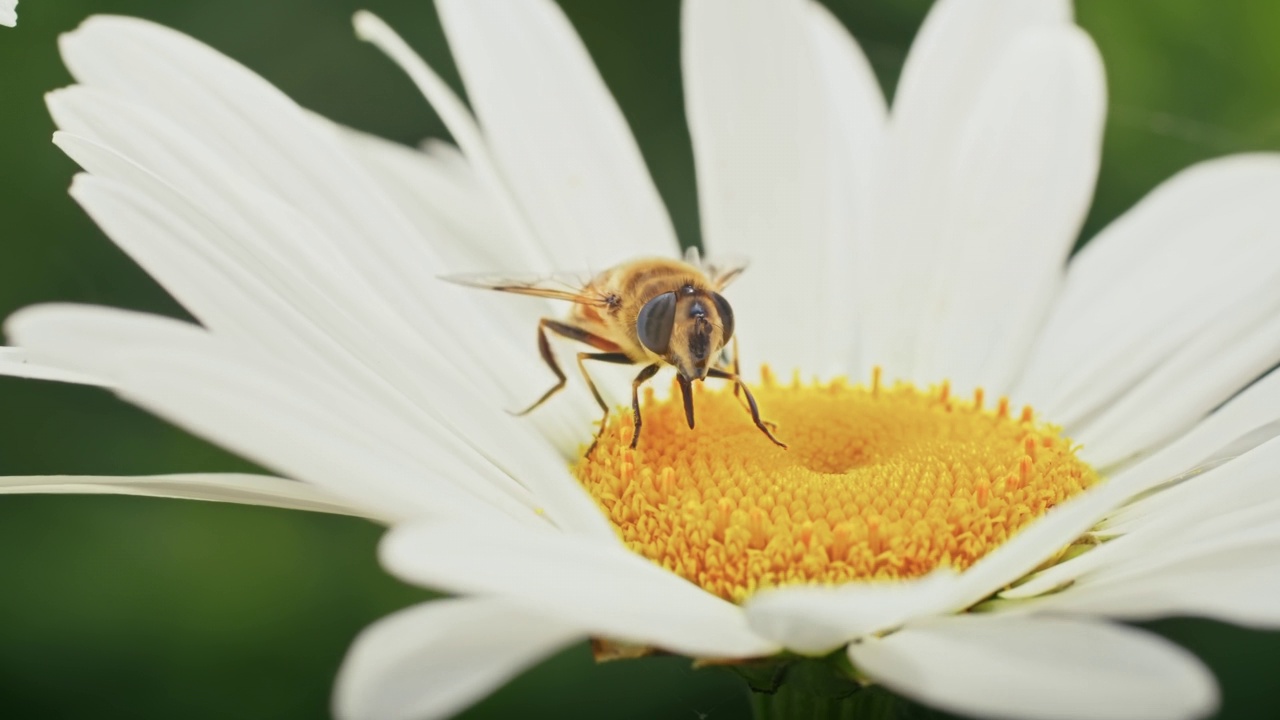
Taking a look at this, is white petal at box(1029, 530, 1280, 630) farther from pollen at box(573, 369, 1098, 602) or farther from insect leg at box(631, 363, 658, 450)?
insect leg at box(631, 363, 658, 450)

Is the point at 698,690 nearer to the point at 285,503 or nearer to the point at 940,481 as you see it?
the point at 940,481

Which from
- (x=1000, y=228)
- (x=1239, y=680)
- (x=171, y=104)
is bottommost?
(x=1239, y=680)

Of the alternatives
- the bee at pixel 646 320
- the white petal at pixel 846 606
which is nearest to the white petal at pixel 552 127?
the bee at pixel 646 320

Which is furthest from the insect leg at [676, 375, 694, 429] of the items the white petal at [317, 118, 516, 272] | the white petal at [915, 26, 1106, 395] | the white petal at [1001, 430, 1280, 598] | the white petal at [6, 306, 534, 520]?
the white petal at [915, 26, 1106, 395]

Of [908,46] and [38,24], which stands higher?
[908,46]

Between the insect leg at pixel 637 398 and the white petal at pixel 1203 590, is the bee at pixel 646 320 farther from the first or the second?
the white petal at pixel 1203 590

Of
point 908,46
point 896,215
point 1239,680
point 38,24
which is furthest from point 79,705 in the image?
point 908,46

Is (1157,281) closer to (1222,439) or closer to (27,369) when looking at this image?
(1222,439)
